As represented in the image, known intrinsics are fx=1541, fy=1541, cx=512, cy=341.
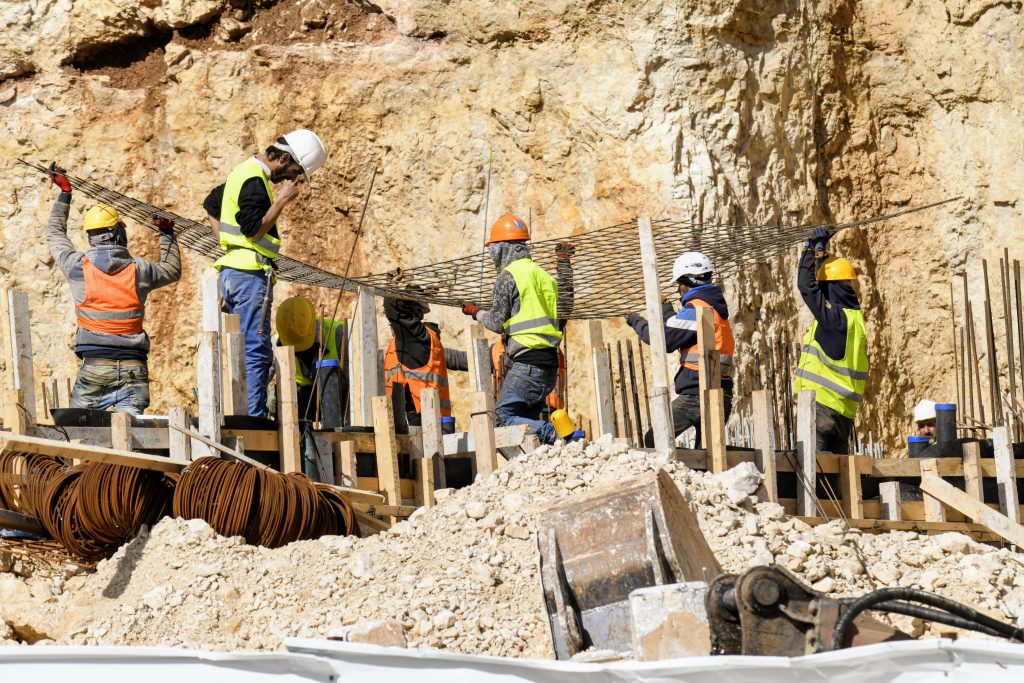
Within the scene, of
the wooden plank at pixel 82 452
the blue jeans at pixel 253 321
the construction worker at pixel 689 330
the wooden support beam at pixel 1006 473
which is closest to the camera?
the wooden plank at pixel 82 452

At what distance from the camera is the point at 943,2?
15781 mm

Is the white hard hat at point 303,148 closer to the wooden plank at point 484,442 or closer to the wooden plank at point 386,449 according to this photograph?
the wooden plank at point 386,449

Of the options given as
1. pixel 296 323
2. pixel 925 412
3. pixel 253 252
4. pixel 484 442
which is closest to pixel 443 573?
pixel 484 442

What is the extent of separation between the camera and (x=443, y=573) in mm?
7883

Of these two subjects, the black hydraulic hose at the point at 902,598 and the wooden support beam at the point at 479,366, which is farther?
the wooden support beam at the point at 479,366

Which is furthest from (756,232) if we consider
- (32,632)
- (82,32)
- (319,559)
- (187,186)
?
(82,32)

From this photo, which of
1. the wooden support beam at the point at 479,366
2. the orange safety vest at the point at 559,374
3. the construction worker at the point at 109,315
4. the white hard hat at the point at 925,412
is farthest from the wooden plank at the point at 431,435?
the white hard hat at the point at 925,412

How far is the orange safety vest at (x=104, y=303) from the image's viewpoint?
411 inches

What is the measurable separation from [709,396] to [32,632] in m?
4.23

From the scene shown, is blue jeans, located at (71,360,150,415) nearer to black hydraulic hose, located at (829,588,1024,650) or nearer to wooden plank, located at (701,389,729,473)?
wooden plank, located at (701,389,729,473)

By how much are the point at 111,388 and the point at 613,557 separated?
447 cm

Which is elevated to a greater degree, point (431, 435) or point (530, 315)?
point (530, 315)

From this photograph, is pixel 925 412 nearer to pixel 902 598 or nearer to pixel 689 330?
pixel 689 330

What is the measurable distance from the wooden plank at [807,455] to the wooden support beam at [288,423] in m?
3.26
